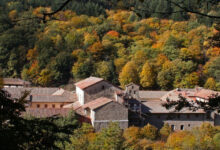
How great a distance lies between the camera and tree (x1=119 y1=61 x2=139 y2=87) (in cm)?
3856

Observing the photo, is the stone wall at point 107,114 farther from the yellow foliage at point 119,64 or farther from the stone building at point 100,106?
the yellow foliage at point 119,64

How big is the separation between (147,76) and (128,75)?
2.41 meters

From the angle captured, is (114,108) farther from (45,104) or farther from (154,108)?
(45,104)

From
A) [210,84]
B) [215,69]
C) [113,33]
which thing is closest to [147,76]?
[210,84]

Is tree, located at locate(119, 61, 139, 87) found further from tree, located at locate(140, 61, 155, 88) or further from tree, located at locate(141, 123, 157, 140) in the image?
tree, located at locate(141, 123, 157, 140)

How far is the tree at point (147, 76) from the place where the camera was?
38.7m

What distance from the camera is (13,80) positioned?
126 feet

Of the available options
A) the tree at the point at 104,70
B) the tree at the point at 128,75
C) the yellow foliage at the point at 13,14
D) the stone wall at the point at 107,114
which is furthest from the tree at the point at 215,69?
the yellow foliage at the point at 13,14

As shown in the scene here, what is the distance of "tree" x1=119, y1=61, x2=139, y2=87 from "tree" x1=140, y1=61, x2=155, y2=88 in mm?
910

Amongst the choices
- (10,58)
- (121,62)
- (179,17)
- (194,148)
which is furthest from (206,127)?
(179,17)

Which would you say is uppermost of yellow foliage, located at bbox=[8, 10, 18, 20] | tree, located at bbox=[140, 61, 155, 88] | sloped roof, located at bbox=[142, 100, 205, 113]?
yellow foliage, located at bbox=[8, 10, 18, 20]

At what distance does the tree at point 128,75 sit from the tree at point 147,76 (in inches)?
35.8

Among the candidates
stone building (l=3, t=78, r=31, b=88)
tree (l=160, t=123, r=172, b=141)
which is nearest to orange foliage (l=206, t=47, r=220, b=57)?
tree (l=160, t=123, r=172, b=141)

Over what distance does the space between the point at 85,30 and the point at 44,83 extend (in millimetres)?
14482
